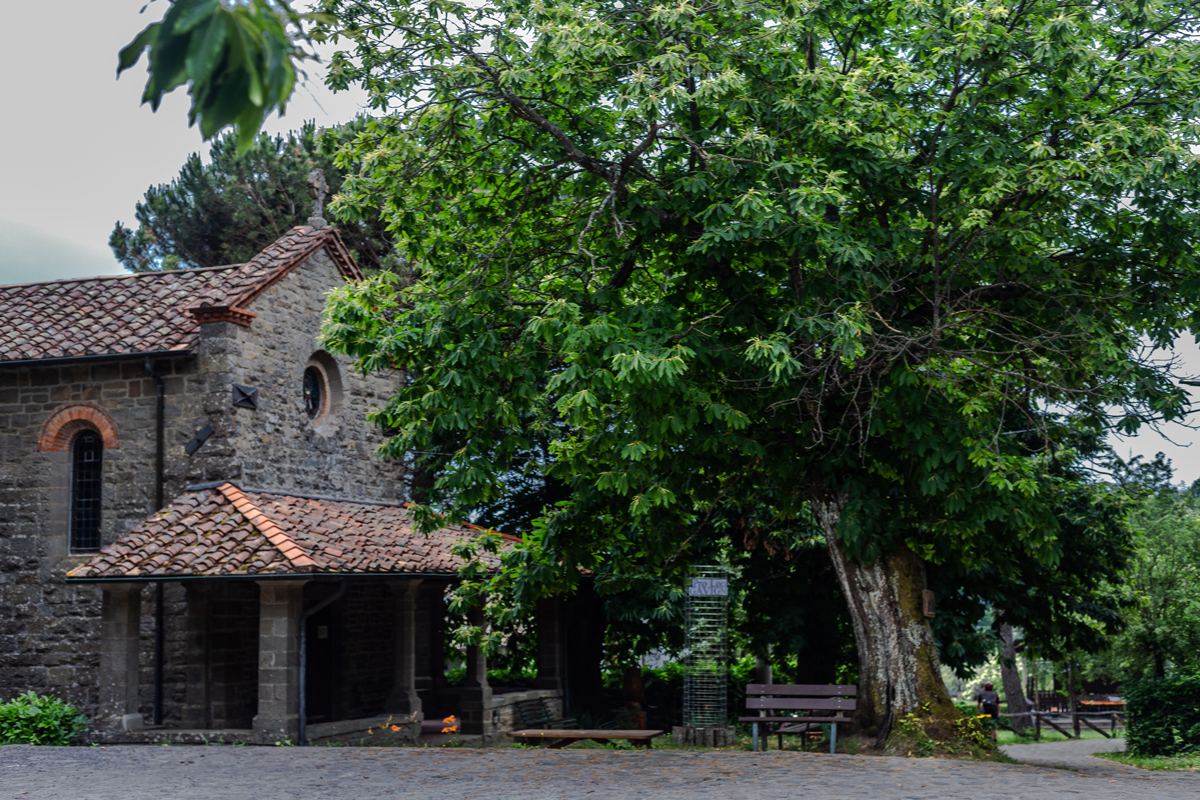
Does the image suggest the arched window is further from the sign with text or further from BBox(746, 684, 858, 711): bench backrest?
BBox(746, 684, 858, 711): bench backrest

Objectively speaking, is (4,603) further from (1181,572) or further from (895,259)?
(1181,572)

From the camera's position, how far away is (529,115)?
36.2ft

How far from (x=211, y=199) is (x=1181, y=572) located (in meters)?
23.3

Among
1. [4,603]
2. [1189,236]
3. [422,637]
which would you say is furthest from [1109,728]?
[4,603]

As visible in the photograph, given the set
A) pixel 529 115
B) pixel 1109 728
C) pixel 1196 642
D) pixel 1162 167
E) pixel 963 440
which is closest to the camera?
pixel 1162 167

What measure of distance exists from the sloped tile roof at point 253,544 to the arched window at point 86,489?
1434 millimetres

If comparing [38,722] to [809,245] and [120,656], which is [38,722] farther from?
[809,245]

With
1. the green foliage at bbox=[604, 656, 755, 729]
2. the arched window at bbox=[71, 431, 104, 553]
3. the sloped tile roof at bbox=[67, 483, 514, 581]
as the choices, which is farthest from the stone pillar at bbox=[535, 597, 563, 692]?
the arched window at bbox=[71, 431, 104, 553]

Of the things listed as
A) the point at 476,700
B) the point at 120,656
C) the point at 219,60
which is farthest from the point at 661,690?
the point at 219,60

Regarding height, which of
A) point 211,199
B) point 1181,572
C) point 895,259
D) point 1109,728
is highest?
point 211,199

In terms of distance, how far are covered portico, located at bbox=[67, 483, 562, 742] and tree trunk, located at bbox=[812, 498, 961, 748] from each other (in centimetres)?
621

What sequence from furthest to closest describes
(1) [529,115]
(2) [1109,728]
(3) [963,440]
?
(2) [1109,728] → (1) [529,115] → (3) [963,440]

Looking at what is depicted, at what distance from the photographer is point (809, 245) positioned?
988cm

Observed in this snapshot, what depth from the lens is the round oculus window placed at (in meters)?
18.0
